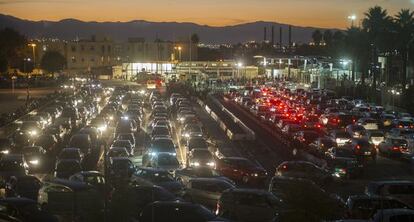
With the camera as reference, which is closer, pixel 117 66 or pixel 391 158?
pixel 391 158

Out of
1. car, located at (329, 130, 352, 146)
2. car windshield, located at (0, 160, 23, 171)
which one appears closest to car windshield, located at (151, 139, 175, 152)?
car windshield, located at (0, 160, 23, 171)

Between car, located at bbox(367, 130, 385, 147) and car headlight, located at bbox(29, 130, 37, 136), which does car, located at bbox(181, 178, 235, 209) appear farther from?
car headlight, located at bbox(29, 130, 37, 136)

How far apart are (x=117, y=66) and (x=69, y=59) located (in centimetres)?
1692

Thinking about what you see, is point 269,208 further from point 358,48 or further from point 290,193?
point 358,48

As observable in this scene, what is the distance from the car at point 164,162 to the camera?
29128mm

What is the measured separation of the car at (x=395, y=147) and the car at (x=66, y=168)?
53.2 feet

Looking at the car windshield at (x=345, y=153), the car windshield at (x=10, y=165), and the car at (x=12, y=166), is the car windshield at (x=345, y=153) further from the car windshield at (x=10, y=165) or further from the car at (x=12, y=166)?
the car windshield at (x=10, y=165)

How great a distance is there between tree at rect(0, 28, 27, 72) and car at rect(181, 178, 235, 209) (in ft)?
378

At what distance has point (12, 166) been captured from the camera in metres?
26.9

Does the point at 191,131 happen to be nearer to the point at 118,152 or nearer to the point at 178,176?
the point at 118,152

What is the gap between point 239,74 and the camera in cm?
14512

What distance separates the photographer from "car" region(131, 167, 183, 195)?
22.5m

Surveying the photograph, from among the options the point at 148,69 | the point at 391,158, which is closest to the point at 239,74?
the point at 148,69

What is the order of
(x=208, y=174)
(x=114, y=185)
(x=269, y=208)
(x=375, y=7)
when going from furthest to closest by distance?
(x=375, y=7) → (x=208, y=174) → (x=269, y=208) → (x=114, y=185)
